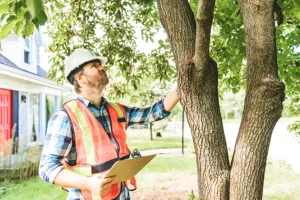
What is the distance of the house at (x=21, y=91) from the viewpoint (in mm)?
9875

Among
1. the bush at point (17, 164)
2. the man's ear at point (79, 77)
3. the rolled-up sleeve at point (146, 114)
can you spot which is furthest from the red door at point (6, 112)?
the man's ear at point (79, 77)

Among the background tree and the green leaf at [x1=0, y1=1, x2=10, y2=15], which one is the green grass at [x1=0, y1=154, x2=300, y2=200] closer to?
the background tree

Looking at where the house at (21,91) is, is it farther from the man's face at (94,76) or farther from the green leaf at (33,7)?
the green leaf at (33,7)

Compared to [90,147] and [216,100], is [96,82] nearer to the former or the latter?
[90,147]

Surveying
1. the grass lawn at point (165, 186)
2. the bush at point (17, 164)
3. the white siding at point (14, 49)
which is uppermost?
the white siding at point (14, 49)

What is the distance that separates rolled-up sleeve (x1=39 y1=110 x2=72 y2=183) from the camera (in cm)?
193

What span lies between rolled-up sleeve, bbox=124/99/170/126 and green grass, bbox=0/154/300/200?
14.5 feet

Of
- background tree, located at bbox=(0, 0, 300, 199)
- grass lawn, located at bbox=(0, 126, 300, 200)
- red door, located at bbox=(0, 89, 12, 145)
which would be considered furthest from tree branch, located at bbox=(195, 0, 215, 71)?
red door, located at bbox=(0, 89, 12, 145)

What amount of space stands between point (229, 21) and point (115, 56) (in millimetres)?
2703

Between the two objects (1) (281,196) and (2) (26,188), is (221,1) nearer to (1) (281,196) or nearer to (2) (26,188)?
(1) (281,196)

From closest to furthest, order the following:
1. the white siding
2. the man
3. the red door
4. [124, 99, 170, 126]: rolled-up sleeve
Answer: the man, [124, 99, 170, 126]: rolled-up sleeve, the red door, the white siding

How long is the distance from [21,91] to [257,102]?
10.8 meters

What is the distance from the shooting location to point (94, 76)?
232cm

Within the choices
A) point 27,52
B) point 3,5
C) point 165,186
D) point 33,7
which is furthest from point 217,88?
point 27,52
